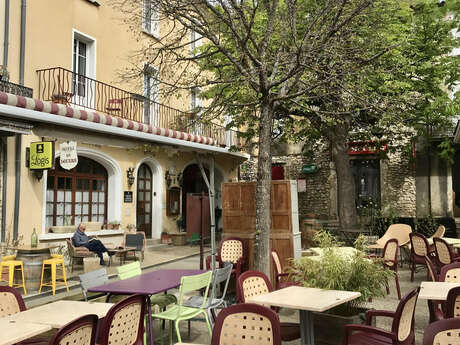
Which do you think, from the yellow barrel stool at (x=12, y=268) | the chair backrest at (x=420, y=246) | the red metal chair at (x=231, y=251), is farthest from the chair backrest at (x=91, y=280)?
the chair backrest at (x=420, y=246)

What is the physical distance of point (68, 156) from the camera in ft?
30.7

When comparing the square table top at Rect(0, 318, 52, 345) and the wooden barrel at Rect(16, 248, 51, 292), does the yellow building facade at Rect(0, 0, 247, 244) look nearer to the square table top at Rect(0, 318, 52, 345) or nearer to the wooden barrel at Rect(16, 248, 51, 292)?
the wooden barrel at Rect(16, 248, 51, 292)

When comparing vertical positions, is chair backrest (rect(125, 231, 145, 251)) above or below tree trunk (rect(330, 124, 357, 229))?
below

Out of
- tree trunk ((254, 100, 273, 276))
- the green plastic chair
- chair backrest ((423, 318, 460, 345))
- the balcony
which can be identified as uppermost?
the balcony

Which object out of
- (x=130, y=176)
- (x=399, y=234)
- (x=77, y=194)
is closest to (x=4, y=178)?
(x=77, y=194)

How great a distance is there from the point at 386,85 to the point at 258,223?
6339 millimetres

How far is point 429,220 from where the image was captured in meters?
13.2

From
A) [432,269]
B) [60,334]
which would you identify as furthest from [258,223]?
[60,334]

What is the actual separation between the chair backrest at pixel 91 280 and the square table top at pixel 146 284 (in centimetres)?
7

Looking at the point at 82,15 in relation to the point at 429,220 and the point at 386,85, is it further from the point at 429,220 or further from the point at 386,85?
the point at 429,220

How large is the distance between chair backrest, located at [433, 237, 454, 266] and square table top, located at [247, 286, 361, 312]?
3332 mm

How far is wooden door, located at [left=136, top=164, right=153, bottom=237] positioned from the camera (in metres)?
14.5

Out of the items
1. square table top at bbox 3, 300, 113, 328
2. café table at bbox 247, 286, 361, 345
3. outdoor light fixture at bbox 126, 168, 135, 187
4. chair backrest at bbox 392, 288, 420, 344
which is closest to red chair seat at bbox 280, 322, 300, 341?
café table at bbox 247, 286, 361, 345

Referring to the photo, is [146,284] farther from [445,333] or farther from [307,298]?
[445,333]
